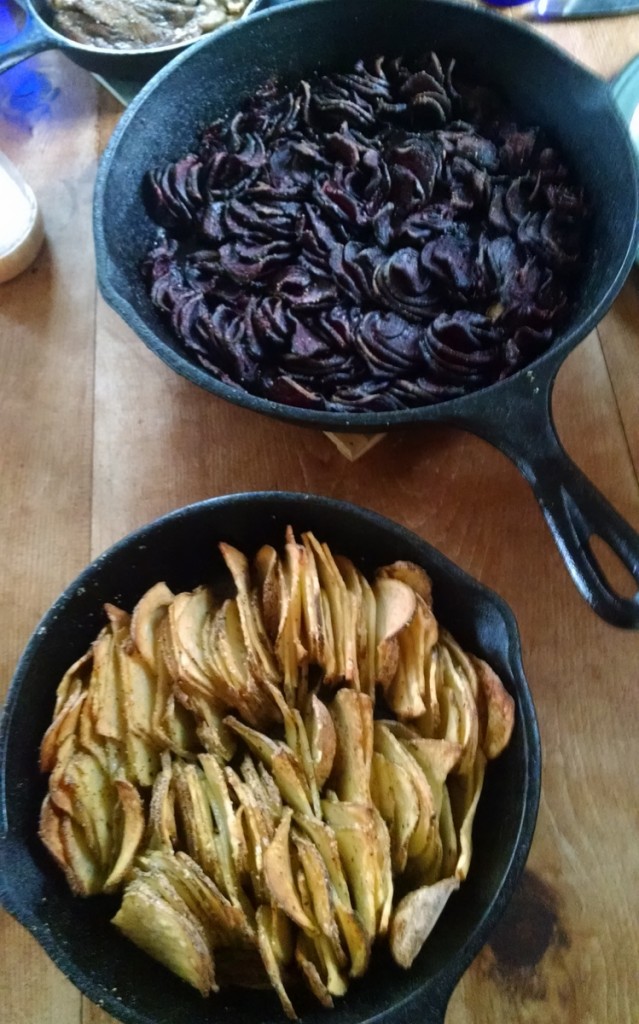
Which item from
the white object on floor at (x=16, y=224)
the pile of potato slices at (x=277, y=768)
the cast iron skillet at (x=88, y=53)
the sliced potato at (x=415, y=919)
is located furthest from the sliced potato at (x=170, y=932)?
the cast iron skillet at (x=88, y=53)

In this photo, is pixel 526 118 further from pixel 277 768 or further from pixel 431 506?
pixel 277 768

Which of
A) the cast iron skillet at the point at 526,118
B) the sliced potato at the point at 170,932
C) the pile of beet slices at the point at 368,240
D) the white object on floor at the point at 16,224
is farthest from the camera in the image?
the white object on floor at the point at 16,224

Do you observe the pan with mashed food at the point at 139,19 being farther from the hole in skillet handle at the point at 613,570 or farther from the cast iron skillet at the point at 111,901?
the hole in skillet handle at the point at 613,570

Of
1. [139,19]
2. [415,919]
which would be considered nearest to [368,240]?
[139,19]

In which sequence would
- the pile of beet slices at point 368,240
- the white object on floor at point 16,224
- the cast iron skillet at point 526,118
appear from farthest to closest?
the white object on floor at point 16,224 < the pile of beet slices at point 368,240 < the cast iron skillet at point 526,118

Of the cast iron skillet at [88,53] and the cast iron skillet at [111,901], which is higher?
the cast iron skillet at [88,53]

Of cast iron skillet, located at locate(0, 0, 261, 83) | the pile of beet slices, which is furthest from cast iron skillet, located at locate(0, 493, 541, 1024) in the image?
cast iron skillet, located at locate(0, 0, 261, 83)

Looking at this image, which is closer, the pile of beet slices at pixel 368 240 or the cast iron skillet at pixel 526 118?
the cast iron skillet at pixel 526 118

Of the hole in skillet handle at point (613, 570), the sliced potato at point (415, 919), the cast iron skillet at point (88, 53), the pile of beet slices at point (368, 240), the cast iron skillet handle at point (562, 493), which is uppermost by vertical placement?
the cast iron skillet at point (88, 53)
